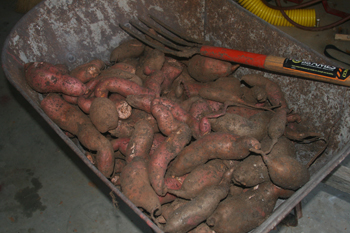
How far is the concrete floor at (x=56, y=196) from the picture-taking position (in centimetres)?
212

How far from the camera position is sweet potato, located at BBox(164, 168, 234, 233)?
1265mm

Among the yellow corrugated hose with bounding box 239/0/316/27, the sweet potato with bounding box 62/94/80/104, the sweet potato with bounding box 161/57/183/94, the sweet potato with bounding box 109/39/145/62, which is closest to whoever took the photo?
the sweet potato with bounding box 62/94/80/104

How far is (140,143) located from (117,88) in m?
0.45

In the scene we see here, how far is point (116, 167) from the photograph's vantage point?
1734 millimetres

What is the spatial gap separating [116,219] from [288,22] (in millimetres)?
3235

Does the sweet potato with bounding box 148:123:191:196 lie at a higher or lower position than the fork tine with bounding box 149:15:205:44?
lower

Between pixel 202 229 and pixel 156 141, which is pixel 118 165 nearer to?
pixel 156 141

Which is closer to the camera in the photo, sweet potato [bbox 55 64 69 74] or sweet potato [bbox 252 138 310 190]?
sweet potato [bbox 252 138 310 190]

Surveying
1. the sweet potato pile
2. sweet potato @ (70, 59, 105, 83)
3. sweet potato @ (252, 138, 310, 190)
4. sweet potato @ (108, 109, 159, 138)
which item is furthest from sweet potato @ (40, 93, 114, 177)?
sweet potato @ (252, 138, 310, 190)

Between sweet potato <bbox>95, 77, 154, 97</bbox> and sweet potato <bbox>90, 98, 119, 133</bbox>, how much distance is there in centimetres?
11

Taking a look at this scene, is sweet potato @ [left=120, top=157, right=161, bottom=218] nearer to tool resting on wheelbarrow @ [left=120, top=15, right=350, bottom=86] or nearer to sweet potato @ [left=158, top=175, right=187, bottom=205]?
sweet potato @ [left=158, top=175, right=187, bottom=205]

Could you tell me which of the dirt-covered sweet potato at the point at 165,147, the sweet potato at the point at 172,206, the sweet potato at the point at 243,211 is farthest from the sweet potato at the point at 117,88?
the sweet potato at the point at 243,211

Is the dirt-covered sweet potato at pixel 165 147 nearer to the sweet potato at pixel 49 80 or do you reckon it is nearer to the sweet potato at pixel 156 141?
the sweet potato at pixel 156 141

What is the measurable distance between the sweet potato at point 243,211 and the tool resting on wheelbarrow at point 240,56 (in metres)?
0.68
